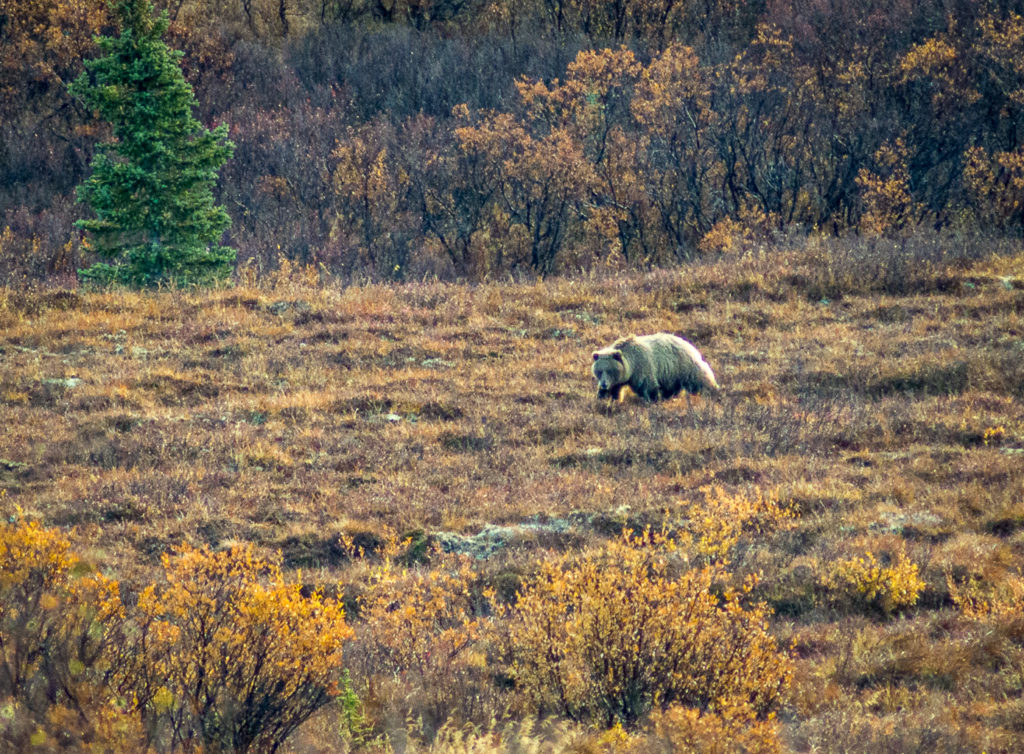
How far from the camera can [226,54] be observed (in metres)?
44.1

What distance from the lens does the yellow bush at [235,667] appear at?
515 centimetres

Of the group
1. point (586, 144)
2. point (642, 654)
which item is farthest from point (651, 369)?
point (586, 144)

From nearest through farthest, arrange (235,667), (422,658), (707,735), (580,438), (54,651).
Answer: (707,735), (54,651), (235,667), (422,658), (580,438)

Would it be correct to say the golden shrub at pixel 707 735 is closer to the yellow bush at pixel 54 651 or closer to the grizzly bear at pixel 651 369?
the yellow bush at pixel 54 651

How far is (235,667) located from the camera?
212 inches

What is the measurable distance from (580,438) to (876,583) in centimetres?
480

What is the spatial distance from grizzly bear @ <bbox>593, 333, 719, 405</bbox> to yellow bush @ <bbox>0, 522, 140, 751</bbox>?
8293 millimetres

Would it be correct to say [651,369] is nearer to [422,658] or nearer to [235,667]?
[422,658]

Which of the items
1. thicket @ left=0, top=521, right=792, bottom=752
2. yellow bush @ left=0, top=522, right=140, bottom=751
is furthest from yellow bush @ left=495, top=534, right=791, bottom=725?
yellow bush @ left=0, top=522, right=140, bottom=751

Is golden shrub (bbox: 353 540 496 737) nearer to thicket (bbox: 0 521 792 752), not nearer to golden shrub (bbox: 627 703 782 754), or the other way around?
thicket (bbox: 0 521 792 752)

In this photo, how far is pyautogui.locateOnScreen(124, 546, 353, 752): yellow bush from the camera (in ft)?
16.9

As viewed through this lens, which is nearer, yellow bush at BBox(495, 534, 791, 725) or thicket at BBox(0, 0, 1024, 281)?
yellow bush at BBox(495, 534, 791, 725)

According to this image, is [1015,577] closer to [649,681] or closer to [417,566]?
[649,681]

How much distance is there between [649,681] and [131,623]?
3.17 meters
